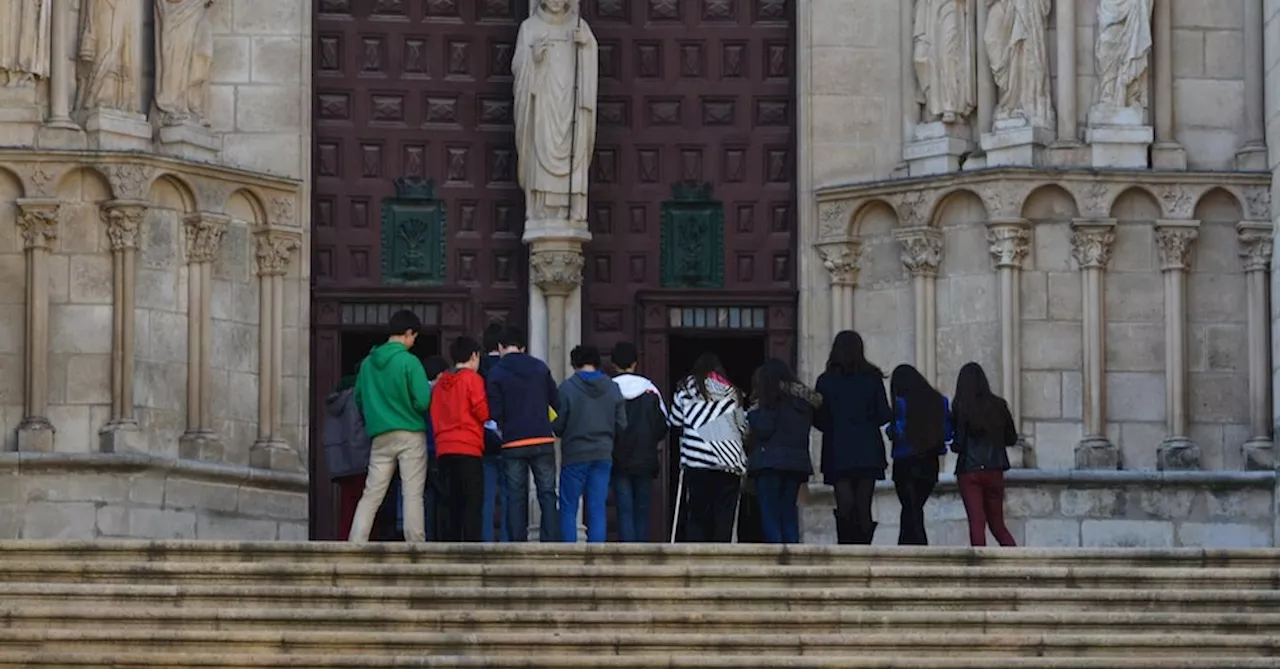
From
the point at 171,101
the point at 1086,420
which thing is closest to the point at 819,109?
the point at 1086,420

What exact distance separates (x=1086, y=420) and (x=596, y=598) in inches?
294

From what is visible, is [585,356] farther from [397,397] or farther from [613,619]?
Result: [613,619]

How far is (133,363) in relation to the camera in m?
27.5

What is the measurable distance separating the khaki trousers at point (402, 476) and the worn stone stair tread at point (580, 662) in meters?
2.98

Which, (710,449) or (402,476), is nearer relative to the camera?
(402,476)

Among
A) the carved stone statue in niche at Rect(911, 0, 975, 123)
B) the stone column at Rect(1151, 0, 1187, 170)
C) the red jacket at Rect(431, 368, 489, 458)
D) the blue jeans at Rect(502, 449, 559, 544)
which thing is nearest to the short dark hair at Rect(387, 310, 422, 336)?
the red jacket at Rect(431, 368, 489, 458)

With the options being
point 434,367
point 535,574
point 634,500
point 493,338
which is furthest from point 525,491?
point 535,574

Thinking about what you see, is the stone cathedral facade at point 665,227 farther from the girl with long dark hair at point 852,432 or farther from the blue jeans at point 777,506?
the blue jeans at point 777,506

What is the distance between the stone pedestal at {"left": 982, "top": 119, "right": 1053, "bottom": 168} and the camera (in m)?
28.2

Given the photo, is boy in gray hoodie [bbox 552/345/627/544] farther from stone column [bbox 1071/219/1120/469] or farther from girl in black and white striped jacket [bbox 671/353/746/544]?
stone column [bbox 1071/219/1120/469]

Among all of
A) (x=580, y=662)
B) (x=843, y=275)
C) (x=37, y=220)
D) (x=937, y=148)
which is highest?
(x=937, y=148)

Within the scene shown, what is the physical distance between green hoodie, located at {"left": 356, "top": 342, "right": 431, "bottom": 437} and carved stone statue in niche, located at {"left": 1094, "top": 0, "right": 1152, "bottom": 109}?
7.33 metres

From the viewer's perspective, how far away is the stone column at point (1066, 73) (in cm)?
2834

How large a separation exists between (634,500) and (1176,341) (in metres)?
5.61
